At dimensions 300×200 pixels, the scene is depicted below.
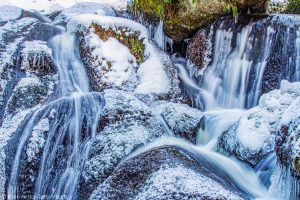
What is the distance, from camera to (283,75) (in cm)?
676

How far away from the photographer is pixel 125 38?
789cm

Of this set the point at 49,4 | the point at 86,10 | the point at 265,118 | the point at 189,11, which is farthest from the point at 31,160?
the point at 49,4

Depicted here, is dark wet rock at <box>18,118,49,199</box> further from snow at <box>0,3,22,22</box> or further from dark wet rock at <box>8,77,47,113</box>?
→ snow at <box>0,3,22,22</box>

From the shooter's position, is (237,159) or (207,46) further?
(207,46)

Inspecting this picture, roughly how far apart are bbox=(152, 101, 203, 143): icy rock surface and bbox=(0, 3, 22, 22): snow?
17.2ft

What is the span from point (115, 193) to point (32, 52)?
14.5ft

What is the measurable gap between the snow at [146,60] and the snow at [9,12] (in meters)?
2.07

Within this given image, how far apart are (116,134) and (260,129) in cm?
186

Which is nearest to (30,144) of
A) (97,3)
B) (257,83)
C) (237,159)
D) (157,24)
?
(237,159)

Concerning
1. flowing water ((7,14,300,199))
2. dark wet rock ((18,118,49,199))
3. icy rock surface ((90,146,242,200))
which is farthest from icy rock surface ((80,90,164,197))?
dark wet rock ((18,118,49,199))

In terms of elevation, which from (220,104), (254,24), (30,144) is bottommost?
(220,104)

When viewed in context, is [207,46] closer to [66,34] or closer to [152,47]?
[152,47]

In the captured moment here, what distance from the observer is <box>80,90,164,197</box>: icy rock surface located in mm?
4602

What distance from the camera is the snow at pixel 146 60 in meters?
7.06
